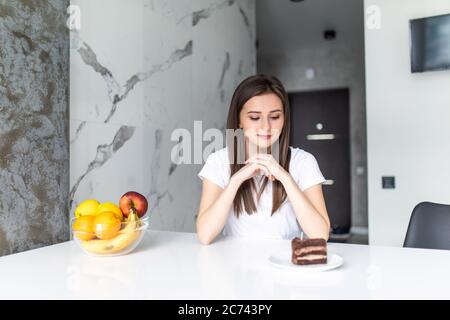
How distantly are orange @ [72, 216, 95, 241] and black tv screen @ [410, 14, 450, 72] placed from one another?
78.0 inches

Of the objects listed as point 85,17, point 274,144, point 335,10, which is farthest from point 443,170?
point 335,10

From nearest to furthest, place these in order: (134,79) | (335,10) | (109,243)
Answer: (109,243)
(134,79)
(335,10)

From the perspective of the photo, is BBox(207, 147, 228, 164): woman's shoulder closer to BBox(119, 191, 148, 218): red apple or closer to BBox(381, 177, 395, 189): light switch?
BBox(119, 191, 148, 218): red apple

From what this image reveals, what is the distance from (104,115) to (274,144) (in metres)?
0.75

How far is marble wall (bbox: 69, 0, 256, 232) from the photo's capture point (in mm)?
1634

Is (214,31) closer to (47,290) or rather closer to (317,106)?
(47,290)

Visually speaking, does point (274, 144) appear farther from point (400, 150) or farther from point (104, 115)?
point (400, 150)

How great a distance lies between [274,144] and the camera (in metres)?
1.63

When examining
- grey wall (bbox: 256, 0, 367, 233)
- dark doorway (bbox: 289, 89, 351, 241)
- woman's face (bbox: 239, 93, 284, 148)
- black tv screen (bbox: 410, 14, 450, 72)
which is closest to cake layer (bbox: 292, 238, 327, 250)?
woman's face (bbox: 239, 93, 284, 148)

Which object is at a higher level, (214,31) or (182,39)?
(214,31)

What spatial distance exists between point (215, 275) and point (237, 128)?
810 mm
